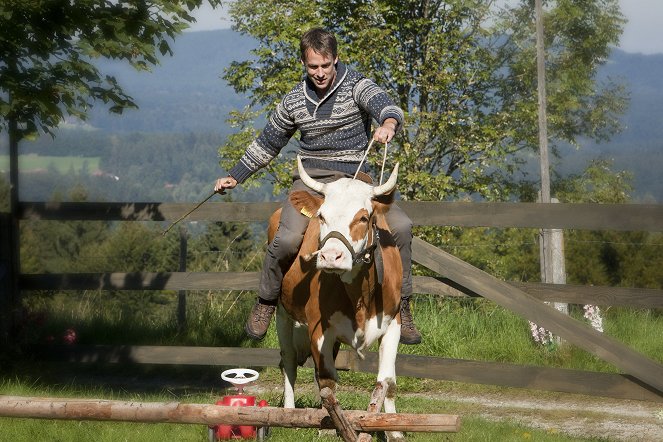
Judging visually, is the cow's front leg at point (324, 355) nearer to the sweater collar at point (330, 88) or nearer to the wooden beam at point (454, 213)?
the sweater collar at point (330, 88)

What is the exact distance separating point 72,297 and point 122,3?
20.8 ft

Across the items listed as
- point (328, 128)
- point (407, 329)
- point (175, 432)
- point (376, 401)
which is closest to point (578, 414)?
point (407, 329)

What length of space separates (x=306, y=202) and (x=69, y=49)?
3.83m

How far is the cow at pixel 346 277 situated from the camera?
530 cm

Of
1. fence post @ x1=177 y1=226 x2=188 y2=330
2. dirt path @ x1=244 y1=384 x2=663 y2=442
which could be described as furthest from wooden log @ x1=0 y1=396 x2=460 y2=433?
fence post @ x1=177 y1=226 x2=188 y2=330

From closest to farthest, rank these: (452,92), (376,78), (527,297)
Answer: (527,297)
(376,78)
(452,92)

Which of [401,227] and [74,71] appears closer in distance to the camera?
[401,227]

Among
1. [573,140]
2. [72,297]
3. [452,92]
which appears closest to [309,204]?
[72,297]

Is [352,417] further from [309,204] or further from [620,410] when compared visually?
[620,410]

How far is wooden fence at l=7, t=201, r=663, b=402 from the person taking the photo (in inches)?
306

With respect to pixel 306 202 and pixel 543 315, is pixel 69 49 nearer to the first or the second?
pixel 306 202

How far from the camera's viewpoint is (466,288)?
8539mm

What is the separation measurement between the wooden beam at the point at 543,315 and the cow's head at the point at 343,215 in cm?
280

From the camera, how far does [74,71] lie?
8500 millimetres
